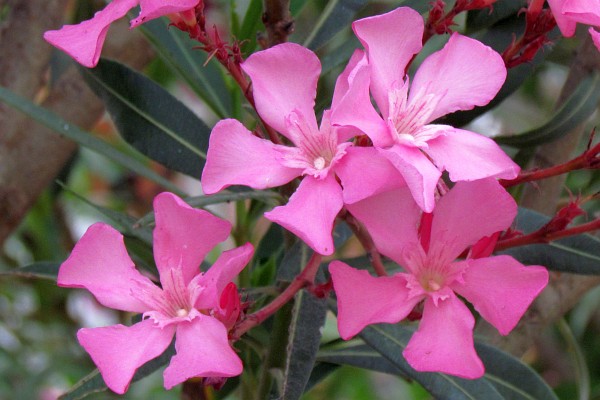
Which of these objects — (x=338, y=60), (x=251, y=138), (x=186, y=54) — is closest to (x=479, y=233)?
(x=251, y=138)

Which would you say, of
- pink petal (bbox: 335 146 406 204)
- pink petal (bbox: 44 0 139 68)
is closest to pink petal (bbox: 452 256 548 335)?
pink petal (bbox: 335 146 406 204)

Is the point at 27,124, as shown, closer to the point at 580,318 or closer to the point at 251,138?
the point at 251,138

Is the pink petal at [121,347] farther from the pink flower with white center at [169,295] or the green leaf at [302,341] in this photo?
the green leaf at [302,341]

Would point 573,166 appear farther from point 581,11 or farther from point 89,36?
point 89,36

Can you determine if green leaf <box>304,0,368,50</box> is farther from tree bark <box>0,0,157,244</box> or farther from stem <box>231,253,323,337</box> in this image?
tree bark <box>0,0,157,244</box>

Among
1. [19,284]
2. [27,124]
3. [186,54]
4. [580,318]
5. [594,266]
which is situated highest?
[186,54]

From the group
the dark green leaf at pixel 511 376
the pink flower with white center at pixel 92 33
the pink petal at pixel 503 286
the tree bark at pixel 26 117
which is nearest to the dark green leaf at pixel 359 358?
the dark green leaf at pixel 511 376

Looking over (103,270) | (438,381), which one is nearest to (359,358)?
(438,381)
